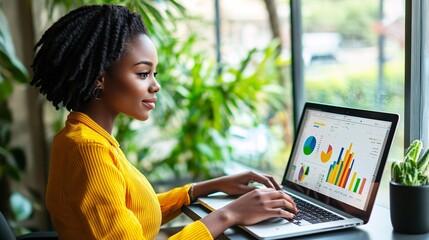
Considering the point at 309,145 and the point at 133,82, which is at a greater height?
the point at 133,82

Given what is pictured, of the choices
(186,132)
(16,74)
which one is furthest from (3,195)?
(186,132)

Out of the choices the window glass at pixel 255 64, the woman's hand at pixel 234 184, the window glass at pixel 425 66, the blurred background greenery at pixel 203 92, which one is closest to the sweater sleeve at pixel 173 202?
the woman's hand at pixel 234 184

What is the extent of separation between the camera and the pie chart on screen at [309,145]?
1626 mm

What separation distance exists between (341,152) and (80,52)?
711 millimetres

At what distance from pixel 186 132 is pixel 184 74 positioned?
1.02 ft

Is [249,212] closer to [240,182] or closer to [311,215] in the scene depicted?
[311,215]

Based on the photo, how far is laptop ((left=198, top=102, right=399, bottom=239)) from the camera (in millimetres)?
1357

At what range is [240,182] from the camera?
1.65m

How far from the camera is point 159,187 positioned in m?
3.32

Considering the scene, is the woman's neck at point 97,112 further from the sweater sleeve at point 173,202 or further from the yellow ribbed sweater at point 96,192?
the sweater sleeve at point 173,202

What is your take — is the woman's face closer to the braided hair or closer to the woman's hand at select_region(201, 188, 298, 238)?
the braided hair

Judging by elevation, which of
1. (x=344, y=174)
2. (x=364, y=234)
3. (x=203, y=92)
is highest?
(x=203, y=92)

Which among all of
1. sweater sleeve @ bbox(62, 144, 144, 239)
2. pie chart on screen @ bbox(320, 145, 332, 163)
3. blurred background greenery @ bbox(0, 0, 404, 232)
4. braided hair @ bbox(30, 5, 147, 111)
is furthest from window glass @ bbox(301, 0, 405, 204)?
sweater sleeve @ bbox(62, 144, 144, 239)

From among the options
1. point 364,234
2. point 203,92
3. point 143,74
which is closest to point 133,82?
point 143,74
